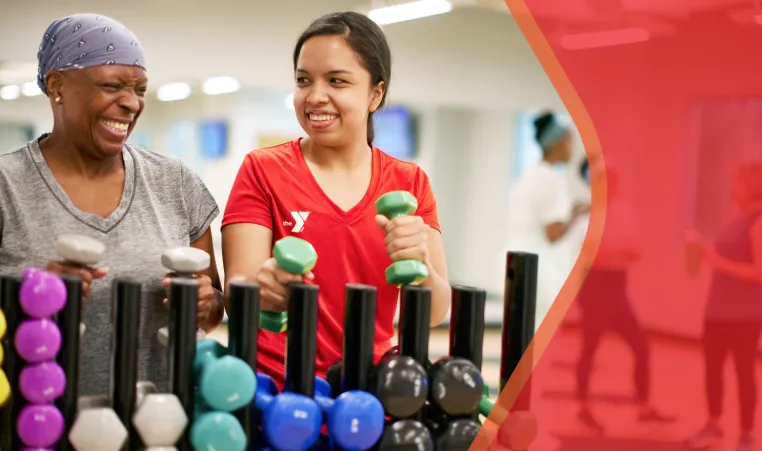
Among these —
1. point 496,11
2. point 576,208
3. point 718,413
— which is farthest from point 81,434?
point 496,11

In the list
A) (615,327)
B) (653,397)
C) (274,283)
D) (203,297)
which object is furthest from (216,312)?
(615,327)

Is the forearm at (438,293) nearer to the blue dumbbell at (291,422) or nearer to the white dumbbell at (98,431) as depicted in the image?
the blue dumbbell at (291,422)

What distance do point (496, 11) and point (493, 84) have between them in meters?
0.58

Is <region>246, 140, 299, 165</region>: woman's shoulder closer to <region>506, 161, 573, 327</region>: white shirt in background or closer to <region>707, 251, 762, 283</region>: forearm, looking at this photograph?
<region>707, 251, 762, 283</region>: forearm

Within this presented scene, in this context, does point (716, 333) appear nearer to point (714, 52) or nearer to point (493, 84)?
point (714, 52)

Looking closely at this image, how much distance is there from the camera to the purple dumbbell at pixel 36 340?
32.4 inches

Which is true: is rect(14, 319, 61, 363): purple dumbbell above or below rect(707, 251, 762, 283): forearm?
above

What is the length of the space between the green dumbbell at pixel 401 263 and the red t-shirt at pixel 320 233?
0.20m

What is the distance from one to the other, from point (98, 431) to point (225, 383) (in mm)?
133

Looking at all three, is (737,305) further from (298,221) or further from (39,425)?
(39,425)

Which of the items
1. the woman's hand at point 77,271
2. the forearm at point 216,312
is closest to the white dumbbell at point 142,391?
the woman's hand at point 77,271

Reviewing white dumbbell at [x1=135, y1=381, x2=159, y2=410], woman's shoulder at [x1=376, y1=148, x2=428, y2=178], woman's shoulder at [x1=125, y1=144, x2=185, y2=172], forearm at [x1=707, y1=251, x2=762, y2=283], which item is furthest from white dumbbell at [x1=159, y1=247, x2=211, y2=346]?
forearm at [x1=707, y1=251, x2=762, y2=283]

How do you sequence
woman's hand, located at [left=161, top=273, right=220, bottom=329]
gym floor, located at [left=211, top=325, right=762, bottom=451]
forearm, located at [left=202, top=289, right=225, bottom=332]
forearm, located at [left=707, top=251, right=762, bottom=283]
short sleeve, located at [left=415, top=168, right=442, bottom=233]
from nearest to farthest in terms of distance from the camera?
woman's hand, located at [left=161, top=273, right=220, bottom=329] < forearm, located at [left=202, top=289, right=225, bottom=332] < short sleeve, located at [left=415, top=168, right=442, bottom=233] < gym floor, located at [left=211, top=325, right=762, bottom=451] < forearm, located at [left=707, top=251, right=762, bottom=283]

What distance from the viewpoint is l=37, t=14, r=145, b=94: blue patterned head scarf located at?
43.4 inches
